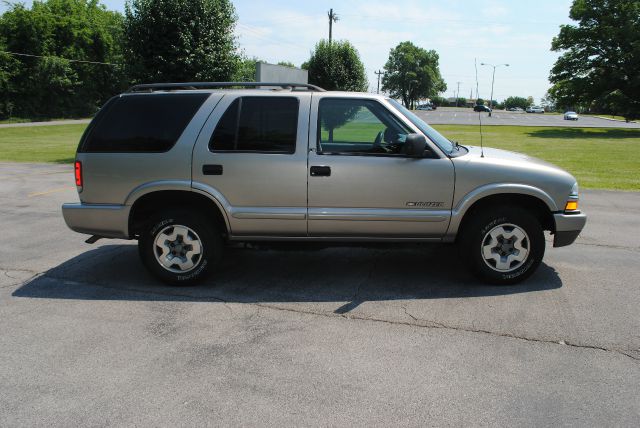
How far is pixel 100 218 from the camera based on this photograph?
511 cm

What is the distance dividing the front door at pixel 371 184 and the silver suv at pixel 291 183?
0.01 m

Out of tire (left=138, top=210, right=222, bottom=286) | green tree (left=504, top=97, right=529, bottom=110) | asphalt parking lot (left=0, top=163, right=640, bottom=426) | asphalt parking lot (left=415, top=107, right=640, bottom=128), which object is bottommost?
asphalt parking lot (left=0, top=163, right=640, bottom=426)

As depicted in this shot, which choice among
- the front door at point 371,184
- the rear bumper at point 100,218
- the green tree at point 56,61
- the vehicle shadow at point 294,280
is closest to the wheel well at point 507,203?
the front door at point 371,184

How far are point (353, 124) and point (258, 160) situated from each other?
103cm

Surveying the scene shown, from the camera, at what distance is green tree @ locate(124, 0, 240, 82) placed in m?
15.0

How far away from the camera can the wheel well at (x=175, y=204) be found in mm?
Result: 5109

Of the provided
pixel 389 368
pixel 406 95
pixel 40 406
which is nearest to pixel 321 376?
pixel 389 368

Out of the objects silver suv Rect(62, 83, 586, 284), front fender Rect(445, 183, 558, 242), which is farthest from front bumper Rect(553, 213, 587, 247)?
front fender Rect(445, 183, 558, 242)

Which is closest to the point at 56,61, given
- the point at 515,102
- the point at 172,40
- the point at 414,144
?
the point at 172,40

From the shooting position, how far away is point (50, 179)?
40.9ft

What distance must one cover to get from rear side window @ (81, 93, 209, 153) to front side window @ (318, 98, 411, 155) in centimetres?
120

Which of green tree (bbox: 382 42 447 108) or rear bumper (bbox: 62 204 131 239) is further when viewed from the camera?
green tree (bbox: 382 42 447 108)

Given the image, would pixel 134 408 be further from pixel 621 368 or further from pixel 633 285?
pixel 633 285

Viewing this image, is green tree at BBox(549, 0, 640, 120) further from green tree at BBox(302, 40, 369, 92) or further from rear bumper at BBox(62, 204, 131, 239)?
rear bumper at BBox(62, 204, 131, 239)
